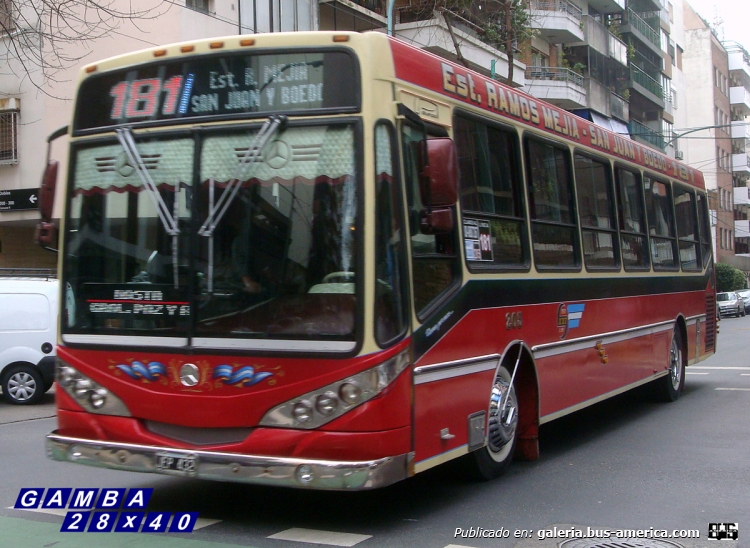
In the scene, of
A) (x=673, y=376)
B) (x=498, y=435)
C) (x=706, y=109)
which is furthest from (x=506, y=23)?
(x=706, y=109)

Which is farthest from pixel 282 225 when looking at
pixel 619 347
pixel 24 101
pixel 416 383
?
pixel 24 101

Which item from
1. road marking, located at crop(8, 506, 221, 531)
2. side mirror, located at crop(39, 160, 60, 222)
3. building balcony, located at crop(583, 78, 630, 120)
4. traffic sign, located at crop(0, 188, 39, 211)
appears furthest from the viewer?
building balcony, located at crop(583, 78, 630, 120)

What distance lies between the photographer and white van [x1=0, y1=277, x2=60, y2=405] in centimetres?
1408

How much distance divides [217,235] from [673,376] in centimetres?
875

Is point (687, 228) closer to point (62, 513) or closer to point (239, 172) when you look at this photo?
point (239, 172)

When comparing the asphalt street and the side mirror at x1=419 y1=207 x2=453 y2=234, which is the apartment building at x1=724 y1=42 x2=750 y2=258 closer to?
the asphalt street

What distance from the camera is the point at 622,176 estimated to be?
10.7 metres

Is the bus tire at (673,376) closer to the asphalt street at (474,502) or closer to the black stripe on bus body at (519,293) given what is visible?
the black stripe on bus body at (519,293)

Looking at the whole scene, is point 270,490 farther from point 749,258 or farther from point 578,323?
Result: point 749,258

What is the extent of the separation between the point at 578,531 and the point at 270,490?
2.49 metres

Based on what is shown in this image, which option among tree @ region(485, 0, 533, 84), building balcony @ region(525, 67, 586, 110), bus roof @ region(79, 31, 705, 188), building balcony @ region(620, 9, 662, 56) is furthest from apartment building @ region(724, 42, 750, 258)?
bus roof @ region(79, 31, 705, 188)

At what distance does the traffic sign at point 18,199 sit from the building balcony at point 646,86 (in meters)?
37.1

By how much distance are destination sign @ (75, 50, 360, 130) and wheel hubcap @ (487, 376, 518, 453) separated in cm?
277

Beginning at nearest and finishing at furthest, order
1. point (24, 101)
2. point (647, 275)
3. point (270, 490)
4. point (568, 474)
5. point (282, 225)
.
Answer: point (282, 225), point (270, 490), point (568, 474), point (647, 275), point (24, 101)
